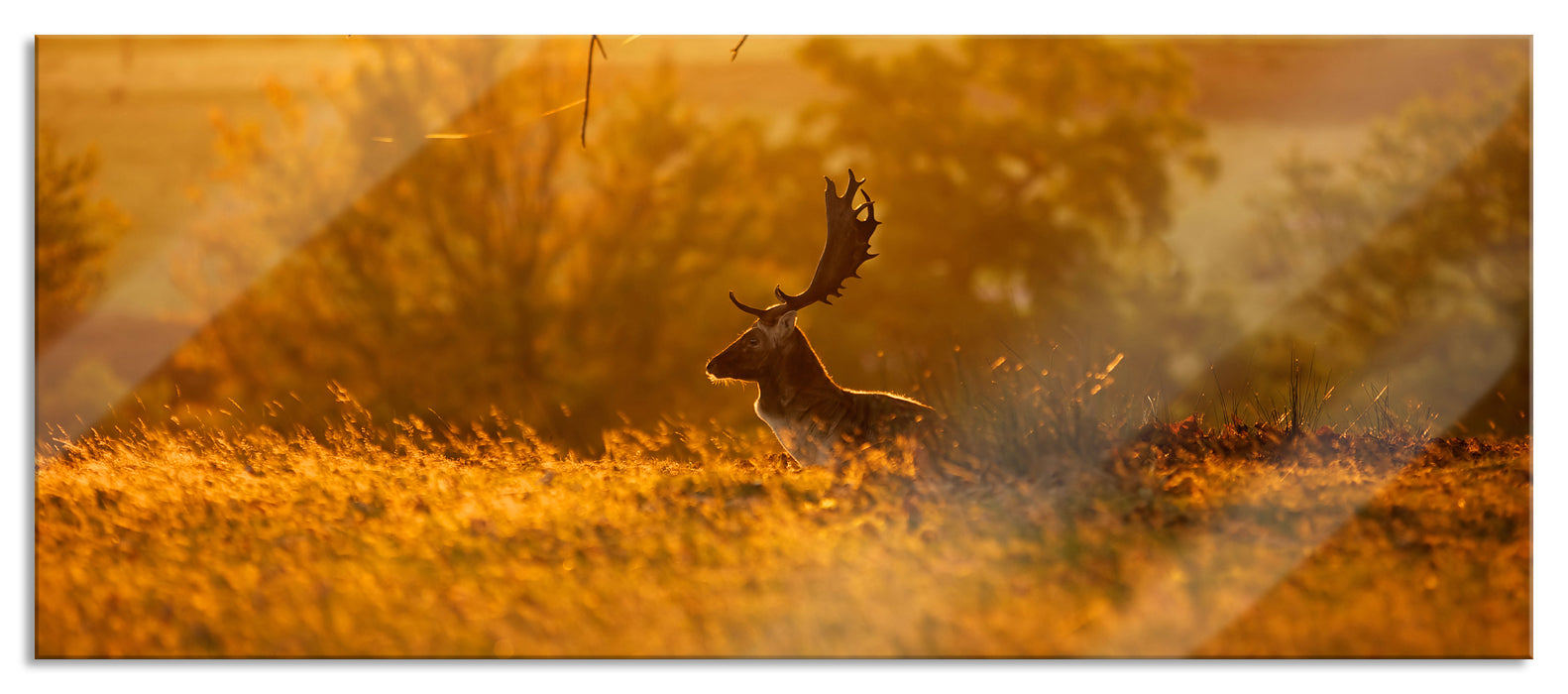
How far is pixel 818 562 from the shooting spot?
4621 mm

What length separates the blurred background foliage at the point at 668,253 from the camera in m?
16.8

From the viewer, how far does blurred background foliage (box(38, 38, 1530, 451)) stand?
55.1 ft

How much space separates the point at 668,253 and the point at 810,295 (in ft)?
39.5

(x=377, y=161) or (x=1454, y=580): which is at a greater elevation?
(x=377, y=161)

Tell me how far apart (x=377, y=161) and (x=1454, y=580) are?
15839 mm

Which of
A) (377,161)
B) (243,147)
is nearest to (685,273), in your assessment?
(377,161)

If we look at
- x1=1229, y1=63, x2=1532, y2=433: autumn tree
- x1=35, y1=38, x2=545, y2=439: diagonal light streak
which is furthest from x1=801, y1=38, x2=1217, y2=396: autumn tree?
x1=35, y1=38, x2=545, y2=439: diagonal light streak

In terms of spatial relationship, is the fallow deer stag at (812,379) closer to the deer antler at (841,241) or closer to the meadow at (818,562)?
the deer antler at (841,241)

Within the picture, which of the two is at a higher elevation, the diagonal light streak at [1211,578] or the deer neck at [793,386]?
the deer neck at [793,386]

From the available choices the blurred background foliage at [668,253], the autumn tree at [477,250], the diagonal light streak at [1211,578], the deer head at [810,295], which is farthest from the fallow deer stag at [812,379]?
the autumn tree at [477,250]

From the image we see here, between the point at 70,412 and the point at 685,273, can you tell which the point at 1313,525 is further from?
the point at 685,273

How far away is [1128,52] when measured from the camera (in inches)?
854

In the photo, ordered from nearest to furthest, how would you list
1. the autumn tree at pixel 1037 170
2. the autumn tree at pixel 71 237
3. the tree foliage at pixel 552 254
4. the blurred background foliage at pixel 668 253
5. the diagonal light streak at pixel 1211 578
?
the diagonal light streak at pixel 1211 578 → the autumn tree at pixel 71 237 → the blurred background foliage at pixel 668 253 → the tree foliage at pixel 552 254 → the autumn tree at pixel 1037 170

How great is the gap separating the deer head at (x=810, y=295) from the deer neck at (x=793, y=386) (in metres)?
0.05
